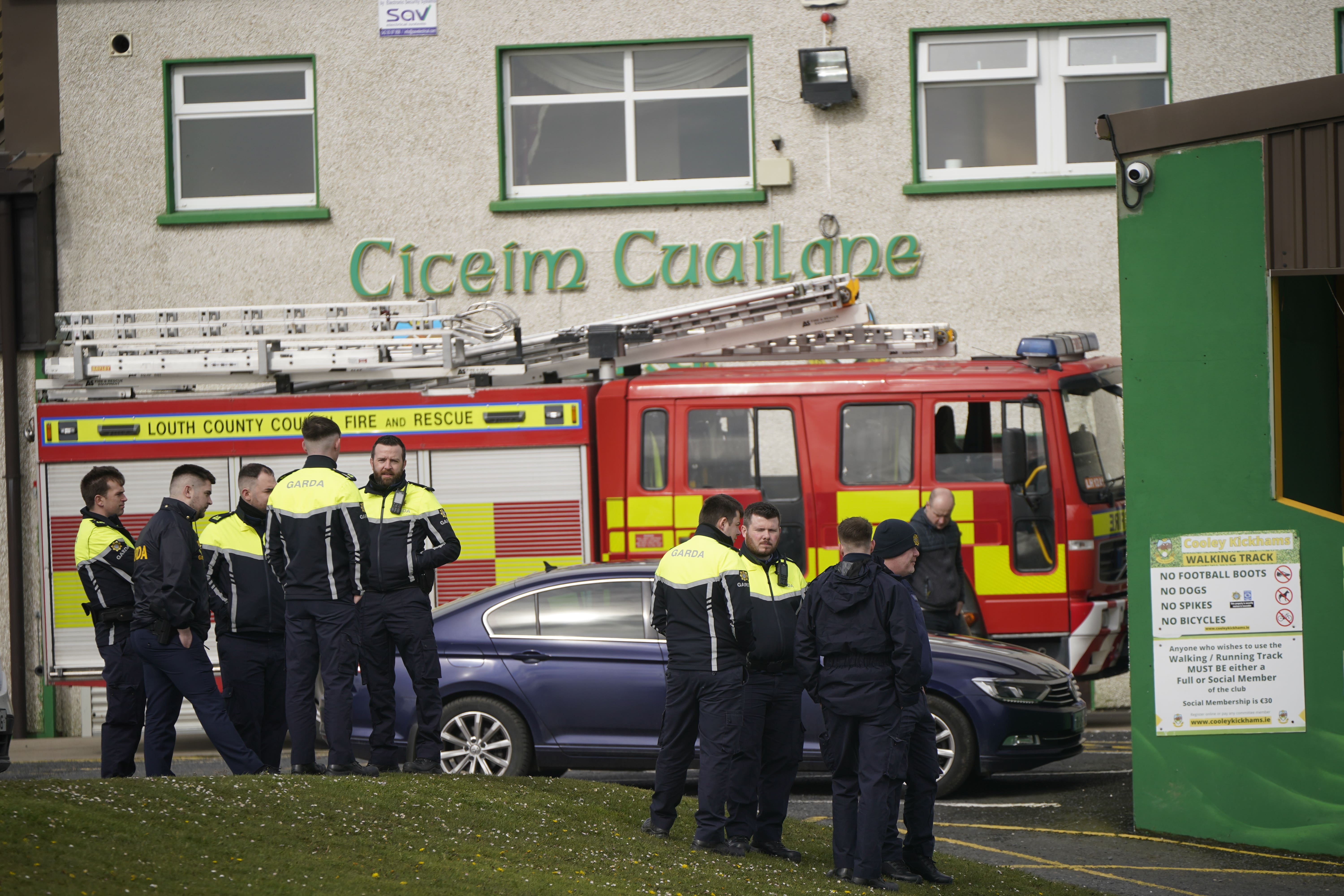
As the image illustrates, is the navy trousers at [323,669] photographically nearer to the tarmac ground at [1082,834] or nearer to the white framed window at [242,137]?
the tarmac ground at [1082,834]

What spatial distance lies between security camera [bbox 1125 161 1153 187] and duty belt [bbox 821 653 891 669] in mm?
3317

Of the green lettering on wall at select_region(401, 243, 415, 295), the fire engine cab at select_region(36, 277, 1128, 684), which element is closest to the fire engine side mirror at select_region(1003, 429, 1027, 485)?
the fire engine cab at select_region(36, 277, 1128, 684)

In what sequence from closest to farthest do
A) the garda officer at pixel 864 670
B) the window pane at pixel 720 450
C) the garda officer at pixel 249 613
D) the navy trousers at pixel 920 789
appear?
the garda officer at pixel 864 670 → the navy trousers at pixel 920 789 → the garda officer at pixel 249 613 → the window pane at pixel 720 450

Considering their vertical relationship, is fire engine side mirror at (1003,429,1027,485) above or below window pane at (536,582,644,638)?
above

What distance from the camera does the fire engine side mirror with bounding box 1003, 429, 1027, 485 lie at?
440 inches

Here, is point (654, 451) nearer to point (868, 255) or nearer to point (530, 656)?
point (530, 656)

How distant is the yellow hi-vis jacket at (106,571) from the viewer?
344 inches

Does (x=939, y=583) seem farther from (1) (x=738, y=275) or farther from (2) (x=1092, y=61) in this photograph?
(2) (x=1092, y=61)

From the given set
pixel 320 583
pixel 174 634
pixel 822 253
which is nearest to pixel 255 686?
pixel 174 634

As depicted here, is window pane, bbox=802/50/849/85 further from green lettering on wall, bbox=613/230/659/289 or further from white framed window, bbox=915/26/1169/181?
green lettering on wall, bbox=613/230/659/289

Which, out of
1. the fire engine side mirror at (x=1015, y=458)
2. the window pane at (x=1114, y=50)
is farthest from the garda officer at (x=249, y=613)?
the window pane at (x=1114, y=50)

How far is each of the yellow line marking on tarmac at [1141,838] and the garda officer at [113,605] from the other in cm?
464

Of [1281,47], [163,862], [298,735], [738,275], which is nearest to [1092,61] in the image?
[1281,47]

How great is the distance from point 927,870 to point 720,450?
493cm
